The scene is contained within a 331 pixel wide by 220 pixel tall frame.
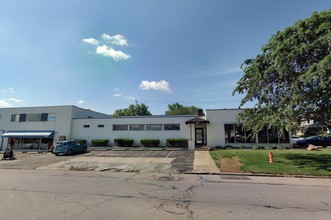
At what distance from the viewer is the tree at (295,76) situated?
10.3 m

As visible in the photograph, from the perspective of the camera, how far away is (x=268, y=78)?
13.1 m

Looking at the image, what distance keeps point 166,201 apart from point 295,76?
10.9 meters

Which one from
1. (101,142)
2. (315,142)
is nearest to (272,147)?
(315,142)

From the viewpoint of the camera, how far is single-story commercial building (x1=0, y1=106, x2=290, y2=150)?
2347 centimetres

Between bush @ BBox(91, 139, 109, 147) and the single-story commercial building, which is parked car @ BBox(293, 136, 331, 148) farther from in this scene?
bush @ BBox(91, 139, 109, 147)

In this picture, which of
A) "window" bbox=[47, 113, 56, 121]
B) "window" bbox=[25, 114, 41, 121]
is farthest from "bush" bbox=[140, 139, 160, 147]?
"window" bbox=[25, 114, 41, 121]

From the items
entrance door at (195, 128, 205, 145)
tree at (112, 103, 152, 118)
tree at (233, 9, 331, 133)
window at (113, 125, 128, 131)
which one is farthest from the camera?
tree at (112, 103, 152, 118)

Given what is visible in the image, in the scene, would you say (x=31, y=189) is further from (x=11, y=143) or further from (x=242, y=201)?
(x=11, y=143)

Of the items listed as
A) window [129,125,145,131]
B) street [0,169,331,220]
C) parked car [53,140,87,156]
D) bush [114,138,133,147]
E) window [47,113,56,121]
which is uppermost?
window [47,113,56,121]

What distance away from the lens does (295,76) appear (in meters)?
→ 11.9

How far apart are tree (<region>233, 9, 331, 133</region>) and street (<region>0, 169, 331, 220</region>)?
4.45 metres

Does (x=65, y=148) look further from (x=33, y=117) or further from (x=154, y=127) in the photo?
(x=33, y=117)

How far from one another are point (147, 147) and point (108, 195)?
18.5 m

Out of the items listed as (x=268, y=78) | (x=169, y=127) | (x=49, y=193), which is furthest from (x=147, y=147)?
(x=49, y=193)
